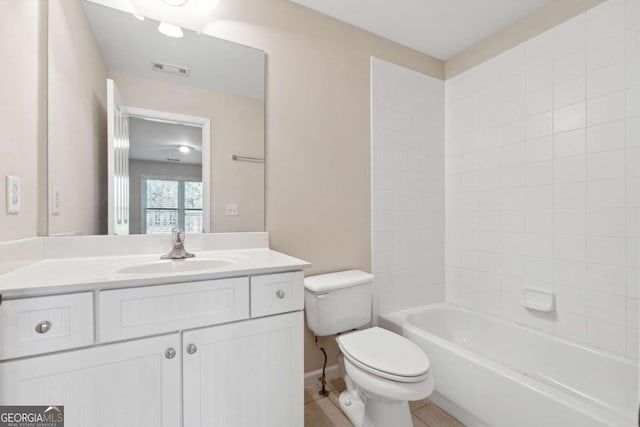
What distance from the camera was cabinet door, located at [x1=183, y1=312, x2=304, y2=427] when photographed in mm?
965

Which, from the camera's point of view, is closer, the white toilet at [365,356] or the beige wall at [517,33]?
the white toilet at [365,356]

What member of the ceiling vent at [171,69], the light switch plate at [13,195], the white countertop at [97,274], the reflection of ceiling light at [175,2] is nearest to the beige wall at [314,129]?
the reflection of ceiling light at [175,2]

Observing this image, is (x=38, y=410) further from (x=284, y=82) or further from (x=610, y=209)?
(x=610, y=209)

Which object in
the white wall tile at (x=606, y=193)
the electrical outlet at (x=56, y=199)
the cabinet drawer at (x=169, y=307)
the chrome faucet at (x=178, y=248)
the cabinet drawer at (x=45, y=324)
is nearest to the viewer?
the cabinet drawer at (x=45, y=324)

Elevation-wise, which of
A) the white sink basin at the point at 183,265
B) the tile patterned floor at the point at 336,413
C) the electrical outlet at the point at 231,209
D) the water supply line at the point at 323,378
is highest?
the electrical outlet at the point at 231,209

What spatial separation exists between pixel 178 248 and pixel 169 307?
1.53 ft

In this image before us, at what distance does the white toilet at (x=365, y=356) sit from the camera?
1.16 meters

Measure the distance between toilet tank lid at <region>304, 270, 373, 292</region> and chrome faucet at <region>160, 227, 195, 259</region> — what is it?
64 cm

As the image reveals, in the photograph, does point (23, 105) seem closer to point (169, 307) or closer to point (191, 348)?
point (169, 307)

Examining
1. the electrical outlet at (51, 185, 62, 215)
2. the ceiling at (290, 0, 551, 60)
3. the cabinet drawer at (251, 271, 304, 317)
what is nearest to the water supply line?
the cabinet drawer at (251, 271, 304, 317)

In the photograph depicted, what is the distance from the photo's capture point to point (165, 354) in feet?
3.01

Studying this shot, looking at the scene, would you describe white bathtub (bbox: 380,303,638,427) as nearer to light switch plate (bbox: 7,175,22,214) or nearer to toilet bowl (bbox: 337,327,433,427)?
toilet bowl (bbox: 337,327,433,427)

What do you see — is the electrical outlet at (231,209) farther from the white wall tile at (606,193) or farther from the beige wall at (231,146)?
the white wall tile at (606,193)

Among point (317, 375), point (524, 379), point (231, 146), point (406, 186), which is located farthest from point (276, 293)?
point (406, 186)
